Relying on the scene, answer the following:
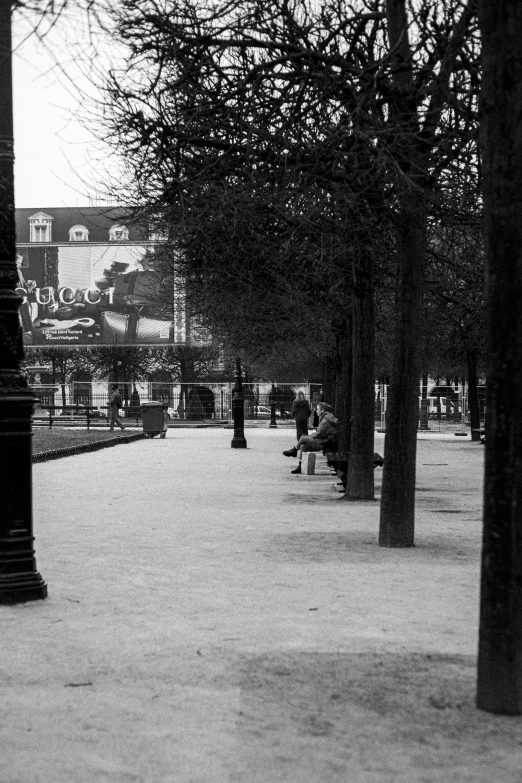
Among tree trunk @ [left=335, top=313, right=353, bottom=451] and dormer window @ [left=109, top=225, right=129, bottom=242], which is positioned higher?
dormer window @ [left=109, top=225, right=129, bottom=242]

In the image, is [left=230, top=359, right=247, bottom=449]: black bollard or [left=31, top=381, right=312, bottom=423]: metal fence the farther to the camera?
[left=31, top=381, right=312, bottom=423]: metal fence

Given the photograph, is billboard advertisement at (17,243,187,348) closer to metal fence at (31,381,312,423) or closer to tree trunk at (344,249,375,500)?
metal fence at (31,381,312,423)

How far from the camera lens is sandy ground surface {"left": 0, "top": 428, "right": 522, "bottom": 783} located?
4.18 metres

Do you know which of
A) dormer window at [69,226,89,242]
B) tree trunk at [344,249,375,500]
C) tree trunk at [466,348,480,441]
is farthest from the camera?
dormer window at [69,226,89,242]

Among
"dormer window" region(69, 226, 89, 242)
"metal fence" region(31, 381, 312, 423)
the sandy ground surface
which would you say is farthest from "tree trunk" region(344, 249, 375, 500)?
"dormer window" region(69, 226, 89, 242)

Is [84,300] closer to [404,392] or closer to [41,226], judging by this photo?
[41,226]

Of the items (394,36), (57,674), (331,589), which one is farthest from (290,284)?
(57,674)

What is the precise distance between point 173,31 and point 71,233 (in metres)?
76.0

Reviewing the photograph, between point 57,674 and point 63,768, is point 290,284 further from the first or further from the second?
point 63,768

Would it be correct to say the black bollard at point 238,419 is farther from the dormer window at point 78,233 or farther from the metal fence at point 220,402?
the dormer window at point 78,233

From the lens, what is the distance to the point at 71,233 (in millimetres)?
83125

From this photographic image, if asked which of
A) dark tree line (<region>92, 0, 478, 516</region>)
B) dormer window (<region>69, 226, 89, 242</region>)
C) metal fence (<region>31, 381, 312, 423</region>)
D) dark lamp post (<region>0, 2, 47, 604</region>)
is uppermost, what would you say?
dormer window (<region>69, 226, 89, 242</region>)

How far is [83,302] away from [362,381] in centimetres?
5718

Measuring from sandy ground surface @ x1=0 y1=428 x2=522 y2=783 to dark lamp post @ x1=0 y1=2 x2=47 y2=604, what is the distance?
22 centimetres
